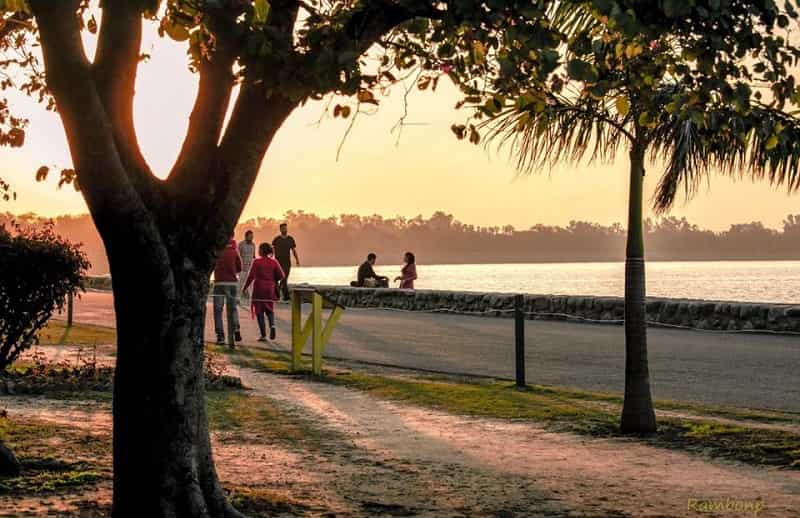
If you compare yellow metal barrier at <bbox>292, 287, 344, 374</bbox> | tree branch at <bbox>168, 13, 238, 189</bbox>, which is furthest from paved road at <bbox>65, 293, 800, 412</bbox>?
tree branch at <bbox>168, 13, 238, 189</bbox>

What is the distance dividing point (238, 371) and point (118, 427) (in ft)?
29.2

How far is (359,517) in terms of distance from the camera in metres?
6.96

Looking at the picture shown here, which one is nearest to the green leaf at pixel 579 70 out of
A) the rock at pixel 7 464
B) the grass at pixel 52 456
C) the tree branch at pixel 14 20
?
the grass at pixel 52 456

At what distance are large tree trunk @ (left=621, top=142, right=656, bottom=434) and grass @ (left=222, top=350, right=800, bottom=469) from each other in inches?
8.2

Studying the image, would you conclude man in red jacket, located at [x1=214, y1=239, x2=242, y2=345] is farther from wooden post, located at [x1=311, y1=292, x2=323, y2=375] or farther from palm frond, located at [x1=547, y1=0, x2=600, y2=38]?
palm frond, located at [x1=547, y1=0, x2=600, y2=38]

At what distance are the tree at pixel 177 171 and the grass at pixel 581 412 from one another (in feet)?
15.2

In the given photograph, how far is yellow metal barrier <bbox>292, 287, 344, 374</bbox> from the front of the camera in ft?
50.2

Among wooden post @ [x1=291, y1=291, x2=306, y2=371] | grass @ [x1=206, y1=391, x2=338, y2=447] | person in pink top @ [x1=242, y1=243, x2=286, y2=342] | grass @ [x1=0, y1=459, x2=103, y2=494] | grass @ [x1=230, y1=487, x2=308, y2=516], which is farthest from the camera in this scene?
person in pink top @ [x1=242, y1=243, x2=286, y2=342]

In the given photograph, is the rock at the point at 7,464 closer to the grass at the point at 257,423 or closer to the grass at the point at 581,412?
the grass at the point at 257,423

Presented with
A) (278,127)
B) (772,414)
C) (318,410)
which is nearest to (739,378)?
(772,414)

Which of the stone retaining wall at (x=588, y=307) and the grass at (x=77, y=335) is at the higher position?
the stone retaining wall at (x=588, y=307)

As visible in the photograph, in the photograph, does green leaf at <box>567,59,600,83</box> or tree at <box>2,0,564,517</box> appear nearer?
green leaf at <box>567,59,600,83</box>

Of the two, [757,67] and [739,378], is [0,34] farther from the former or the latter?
[739,378]

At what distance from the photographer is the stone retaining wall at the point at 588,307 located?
21750 millimetres
